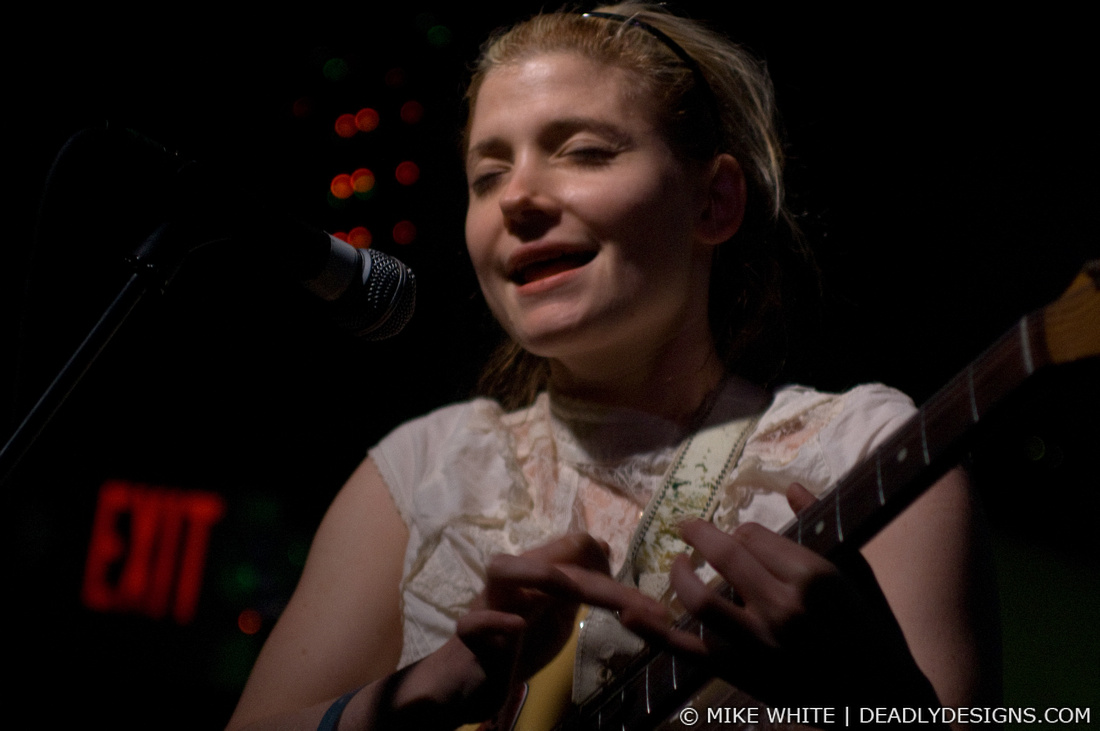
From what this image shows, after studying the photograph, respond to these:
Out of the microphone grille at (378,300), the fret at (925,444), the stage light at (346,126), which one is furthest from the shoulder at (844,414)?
the stage light at (346,126)

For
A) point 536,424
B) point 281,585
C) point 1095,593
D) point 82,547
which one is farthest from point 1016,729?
point 82,547

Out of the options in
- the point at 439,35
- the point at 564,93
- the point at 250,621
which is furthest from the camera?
the point at 250,621

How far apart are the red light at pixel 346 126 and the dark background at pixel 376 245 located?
3 cm

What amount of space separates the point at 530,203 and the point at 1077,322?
780 mm

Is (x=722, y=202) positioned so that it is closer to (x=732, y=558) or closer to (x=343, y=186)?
(x=732, y=558)

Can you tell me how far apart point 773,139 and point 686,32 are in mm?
298

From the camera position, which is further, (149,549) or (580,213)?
(149,549)

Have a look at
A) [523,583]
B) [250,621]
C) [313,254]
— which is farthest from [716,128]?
[250,621]

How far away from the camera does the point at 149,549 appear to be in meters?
3.37

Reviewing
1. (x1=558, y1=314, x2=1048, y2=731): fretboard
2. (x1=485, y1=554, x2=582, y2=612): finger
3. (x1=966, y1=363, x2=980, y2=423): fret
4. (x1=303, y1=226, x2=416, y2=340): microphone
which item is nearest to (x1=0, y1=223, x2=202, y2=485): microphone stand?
(x1=303, y1=226, x2=416, y2=340): microphone

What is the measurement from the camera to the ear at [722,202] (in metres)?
1.33

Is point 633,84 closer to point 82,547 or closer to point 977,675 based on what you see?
point 977,675

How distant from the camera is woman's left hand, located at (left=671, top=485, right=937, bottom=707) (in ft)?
2.37

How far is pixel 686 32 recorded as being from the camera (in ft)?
4.97
